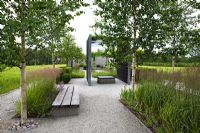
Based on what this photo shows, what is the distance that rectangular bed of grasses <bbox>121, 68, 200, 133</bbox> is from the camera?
3547 millimetres

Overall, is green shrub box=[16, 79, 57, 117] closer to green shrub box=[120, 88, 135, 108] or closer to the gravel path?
the gravel path

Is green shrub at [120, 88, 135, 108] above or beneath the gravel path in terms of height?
above

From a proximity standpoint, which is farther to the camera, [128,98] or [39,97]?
[128,98]

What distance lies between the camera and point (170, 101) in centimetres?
434

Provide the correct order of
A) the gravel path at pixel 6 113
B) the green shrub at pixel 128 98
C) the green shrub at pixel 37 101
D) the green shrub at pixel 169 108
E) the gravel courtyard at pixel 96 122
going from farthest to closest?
the green shrub at pixel 128 98 < the green shrub at pixel 37 101 < the gravel path at pixel 6 113 < the gravel courtyard at pixel 96 122 < the green shrub at pixel 169 108

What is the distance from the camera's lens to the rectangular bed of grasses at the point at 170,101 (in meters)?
3.55

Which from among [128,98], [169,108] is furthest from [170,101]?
[128,98]

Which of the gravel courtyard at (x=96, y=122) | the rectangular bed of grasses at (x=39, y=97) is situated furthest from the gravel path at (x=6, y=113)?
the rectangular bed of grasses at (x=39, y=97)

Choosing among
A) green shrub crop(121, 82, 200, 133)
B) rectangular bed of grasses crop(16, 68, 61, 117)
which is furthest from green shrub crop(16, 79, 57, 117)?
green shrub crop(121, 82, 200, 133)

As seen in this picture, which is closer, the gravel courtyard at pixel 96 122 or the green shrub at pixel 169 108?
the green shrub at pixel 169 108

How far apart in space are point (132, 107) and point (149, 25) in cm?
217

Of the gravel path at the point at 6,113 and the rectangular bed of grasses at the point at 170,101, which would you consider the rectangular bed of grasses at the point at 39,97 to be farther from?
the rectangular bed of grasses at the point at 170,101

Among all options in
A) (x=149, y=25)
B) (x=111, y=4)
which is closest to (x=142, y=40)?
(x=149, y=25)

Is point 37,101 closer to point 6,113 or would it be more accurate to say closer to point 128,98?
point 6,113
